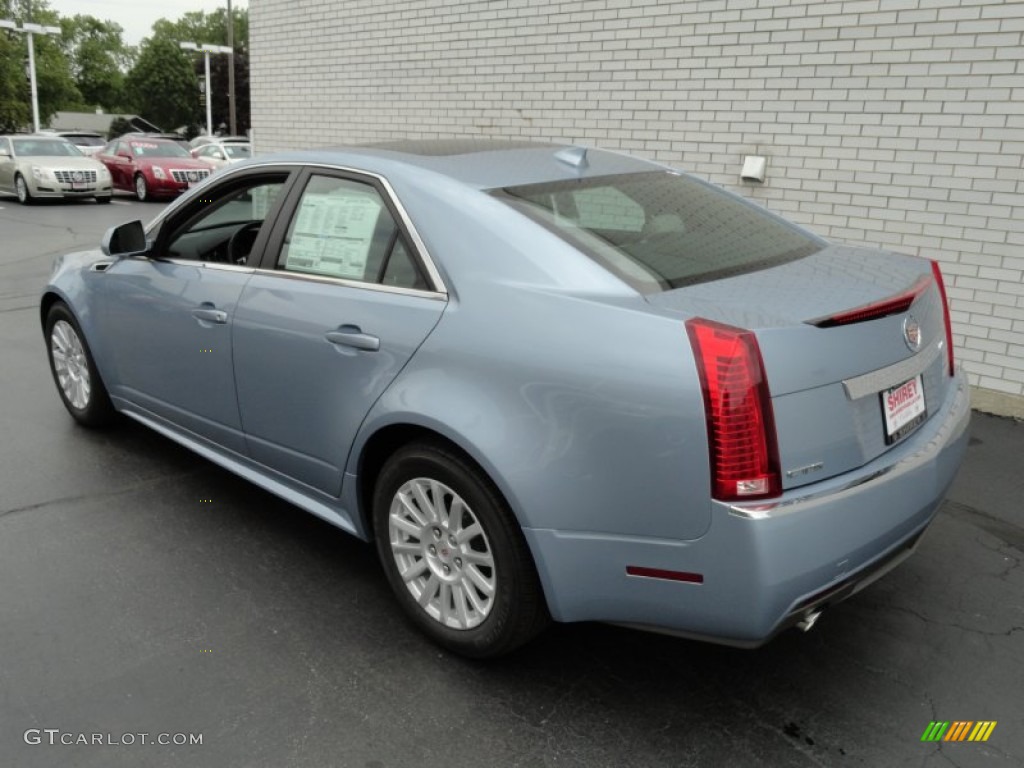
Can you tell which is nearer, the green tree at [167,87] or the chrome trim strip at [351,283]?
the chrome trim strip at [351,283]

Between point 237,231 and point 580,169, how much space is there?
5.61 feet

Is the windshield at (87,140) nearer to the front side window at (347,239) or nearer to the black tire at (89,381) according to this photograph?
the black tire at (89,381)

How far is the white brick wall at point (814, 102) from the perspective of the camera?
548 cm

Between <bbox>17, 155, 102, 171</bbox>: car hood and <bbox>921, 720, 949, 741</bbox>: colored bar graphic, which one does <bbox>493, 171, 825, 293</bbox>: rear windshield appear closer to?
<bbox>921, 720, 949, 741</bbox>: colored bar graphic

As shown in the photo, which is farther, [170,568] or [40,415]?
[40,415]

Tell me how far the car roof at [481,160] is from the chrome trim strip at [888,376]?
51.1 inches

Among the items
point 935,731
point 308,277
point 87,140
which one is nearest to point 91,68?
point 87,140

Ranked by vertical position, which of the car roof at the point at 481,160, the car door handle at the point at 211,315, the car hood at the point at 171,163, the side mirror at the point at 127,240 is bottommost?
the car hood at the point at 171,163

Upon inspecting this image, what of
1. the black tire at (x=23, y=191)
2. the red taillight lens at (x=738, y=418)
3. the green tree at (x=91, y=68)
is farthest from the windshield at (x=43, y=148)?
the green tree at (x=91, y=68)

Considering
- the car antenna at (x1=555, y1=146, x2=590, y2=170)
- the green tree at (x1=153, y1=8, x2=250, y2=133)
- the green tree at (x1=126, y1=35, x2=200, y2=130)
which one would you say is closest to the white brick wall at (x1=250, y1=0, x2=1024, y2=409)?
the car antenna at (x1=555, y1=146, x2=590, y2=170)

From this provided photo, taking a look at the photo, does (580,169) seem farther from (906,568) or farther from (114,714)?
(114,714)

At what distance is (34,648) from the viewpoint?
3014 millimetres

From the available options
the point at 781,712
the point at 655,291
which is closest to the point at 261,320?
the point at 655,291
